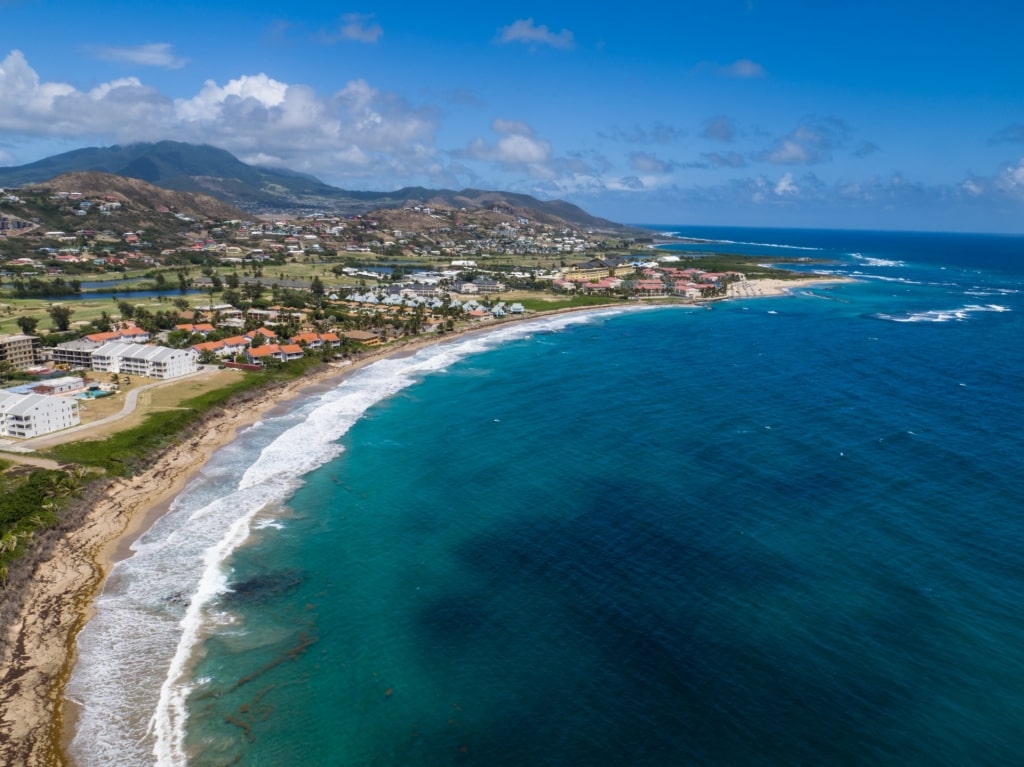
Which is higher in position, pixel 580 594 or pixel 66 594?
pixel 580 594

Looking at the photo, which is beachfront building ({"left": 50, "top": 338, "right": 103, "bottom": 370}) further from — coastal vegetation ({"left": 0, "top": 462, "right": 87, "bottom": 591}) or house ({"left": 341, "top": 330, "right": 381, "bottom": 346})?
coastal vegetation ({"left": 0, "top": 462, "right": 87, "bottom": 591})

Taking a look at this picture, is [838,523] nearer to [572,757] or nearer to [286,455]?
[572,757]

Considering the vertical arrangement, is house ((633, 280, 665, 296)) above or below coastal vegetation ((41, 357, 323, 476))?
above

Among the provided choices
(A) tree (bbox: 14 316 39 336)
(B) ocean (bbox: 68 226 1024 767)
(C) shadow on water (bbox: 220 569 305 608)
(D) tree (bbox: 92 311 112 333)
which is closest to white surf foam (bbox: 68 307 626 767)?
(B) ocean (bbox: 68 226 1024 767)

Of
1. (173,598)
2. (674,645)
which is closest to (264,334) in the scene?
(173,598)

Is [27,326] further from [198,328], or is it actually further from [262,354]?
[262,354]

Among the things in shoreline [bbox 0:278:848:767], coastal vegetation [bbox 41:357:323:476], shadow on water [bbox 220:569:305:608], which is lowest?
shoreline [bbox 0:278:848:767]

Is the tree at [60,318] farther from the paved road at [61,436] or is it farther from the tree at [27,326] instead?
the paved road at [61,436]
